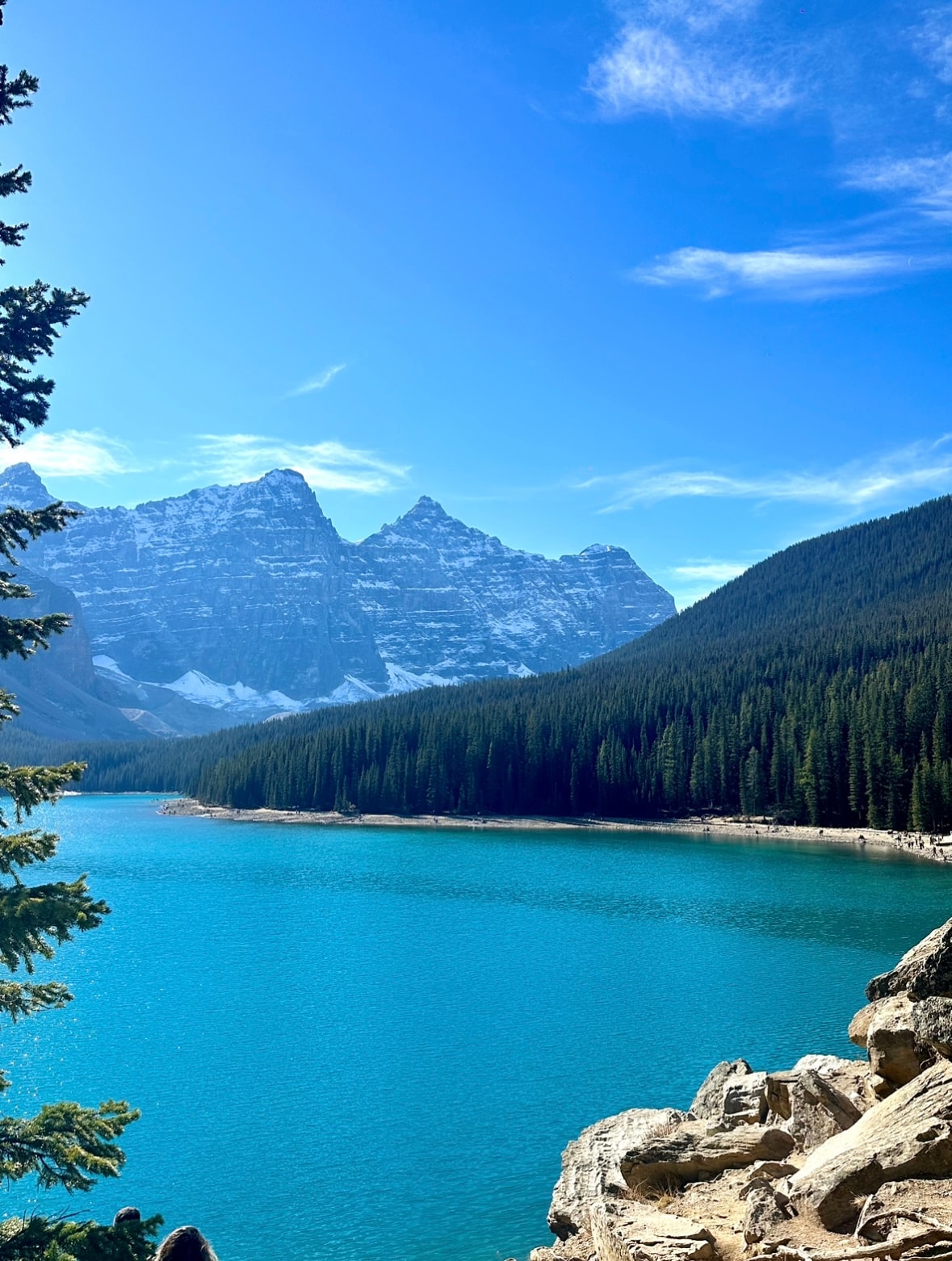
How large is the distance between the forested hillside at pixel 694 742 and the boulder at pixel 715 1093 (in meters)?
78.9

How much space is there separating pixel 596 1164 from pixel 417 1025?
60.5 feet

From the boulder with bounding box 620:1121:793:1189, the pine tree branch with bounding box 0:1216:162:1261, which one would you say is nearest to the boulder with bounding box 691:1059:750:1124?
the boulder with bounding box 620:1121:793:1189

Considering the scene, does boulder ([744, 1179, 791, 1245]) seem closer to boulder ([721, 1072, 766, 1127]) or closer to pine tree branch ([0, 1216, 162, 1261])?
boulder ([721, 1072, 766, 1127])

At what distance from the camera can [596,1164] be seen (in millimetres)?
17625

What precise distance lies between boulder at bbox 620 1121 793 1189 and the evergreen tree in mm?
8211

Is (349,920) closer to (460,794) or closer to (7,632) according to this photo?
(7,632)

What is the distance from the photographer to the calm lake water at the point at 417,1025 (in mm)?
21891

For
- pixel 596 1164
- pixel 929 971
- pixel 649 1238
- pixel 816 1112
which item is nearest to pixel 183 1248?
pixel 649 1238

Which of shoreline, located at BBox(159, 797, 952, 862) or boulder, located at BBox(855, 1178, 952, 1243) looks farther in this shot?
shoreline, located at BBox(159, 797, 952, 862)

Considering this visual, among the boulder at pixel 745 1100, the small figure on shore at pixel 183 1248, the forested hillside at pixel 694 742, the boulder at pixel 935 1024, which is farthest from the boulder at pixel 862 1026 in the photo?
Answer: the forested hillside at pixel 694 742

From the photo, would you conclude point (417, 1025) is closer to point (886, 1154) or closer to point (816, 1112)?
point (816, 1112)

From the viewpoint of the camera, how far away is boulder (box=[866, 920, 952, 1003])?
549 inches

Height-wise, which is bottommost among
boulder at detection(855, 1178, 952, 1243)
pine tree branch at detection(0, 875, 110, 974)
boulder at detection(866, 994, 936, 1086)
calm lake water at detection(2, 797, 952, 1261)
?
calm lake water at detection(2, 797, 952, 1261)

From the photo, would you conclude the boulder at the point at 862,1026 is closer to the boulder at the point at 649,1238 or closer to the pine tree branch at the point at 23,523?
the boulder at the point at 649,1238
